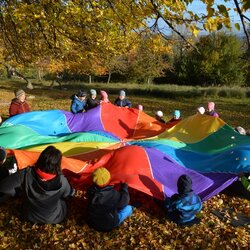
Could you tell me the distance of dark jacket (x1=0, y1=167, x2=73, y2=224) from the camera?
450cm

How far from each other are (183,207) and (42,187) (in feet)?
6.07

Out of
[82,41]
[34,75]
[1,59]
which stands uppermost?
[82,41]

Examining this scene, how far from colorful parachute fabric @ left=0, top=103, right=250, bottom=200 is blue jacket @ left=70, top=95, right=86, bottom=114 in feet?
1.75

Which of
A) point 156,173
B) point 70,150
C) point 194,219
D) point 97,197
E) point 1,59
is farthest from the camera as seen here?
point 1,59

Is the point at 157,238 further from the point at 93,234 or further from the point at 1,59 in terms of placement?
the point at 1,59

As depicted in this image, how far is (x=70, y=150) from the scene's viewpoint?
6793 mm

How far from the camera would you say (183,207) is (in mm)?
4855

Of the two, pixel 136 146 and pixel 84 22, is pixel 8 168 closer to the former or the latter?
pixel 136 146

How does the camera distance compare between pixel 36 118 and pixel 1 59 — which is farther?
pixel 1 59

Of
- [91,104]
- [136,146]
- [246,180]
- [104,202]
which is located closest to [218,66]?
[91,104]

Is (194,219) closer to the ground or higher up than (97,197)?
closer to the ground

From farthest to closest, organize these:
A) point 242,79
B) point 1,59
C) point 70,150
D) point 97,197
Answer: point 242,79, point 1,59, point 70,150, point 97,197

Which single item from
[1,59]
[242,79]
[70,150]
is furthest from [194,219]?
[242,79]

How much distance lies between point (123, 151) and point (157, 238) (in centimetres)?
168
